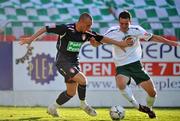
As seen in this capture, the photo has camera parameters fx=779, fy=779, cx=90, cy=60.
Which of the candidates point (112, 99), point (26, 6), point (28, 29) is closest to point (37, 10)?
point (26, 6)

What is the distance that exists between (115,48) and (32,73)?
16.4 ft

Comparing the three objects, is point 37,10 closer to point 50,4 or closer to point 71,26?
point 50,4

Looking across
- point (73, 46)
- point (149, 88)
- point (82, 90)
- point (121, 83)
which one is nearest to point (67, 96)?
point (82, 90)

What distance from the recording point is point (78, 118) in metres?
→ 14.2

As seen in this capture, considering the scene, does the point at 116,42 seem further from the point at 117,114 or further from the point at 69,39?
the point at 117,114

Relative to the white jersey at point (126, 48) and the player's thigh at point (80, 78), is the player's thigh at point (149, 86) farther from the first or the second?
the player's thigh at point (80, 78)

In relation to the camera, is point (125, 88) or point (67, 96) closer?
point (125, 88)

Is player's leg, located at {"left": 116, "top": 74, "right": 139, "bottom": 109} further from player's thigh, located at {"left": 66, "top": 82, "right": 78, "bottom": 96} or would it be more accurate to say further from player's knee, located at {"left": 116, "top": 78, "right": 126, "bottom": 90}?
player's thigh, located at {"left": 66, "top": 82, "right": 78, "bottom": 96}

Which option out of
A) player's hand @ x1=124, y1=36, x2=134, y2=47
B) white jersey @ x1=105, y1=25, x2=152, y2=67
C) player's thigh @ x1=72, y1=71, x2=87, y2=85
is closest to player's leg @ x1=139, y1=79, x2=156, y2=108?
white jersey @ x1=105, y1=25, x2=152, y2=67

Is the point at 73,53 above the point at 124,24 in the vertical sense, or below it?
below

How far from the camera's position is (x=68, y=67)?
1427cm

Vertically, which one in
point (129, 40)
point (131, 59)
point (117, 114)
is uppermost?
point (129, 40)

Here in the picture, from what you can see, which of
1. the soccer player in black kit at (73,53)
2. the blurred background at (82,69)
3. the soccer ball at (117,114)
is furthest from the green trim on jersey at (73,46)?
the blurred background at (82,69)

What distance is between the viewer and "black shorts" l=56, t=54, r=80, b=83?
559 inches
